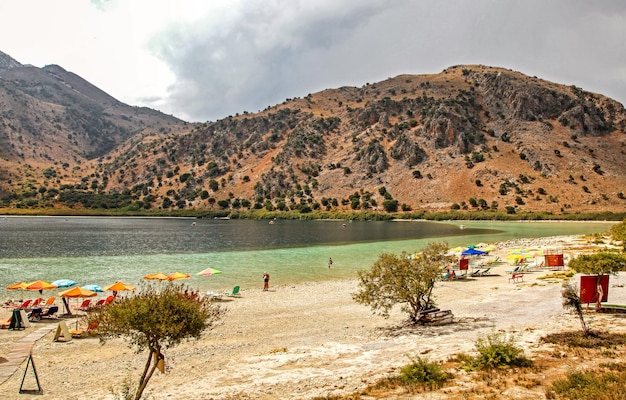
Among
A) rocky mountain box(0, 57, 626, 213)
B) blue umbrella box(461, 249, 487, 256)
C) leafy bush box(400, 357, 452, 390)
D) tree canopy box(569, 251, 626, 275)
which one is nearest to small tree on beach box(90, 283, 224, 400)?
leafy bush box(400, 357, 452, 390)

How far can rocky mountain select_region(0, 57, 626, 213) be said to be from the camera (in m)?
136

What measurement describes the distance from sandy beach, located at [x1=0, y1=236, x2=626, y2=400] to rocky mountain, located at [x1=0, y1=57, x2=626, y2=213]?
11334cm

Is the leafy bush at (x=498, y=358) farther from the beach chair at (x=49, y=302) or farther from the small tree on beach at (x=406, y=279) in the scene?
A: the beach chair at (x=49, y=302)

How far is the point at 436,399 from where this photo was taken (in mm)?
10227

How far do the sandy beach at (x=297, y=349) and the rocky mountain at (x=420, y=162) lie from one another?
113 meters

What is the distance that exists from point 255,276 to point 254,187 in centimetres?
13023

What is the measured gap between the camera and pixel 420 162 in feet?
508

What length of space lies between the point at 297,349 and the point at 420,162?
477 ft

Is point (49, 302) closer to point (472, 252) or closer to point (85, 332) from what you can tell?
point (85, 332)

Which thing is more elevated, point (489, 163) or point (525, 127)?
point (525, 127)

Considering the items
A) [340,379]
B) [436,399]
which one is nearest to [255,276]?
[340,379]

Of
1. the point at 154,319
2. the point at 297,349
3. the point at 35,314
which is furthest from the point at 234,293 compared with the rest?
the point at 154,319

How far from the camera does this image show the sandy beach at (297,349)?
1304 cm

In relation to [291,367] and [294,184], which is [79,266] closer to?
[291,367]
